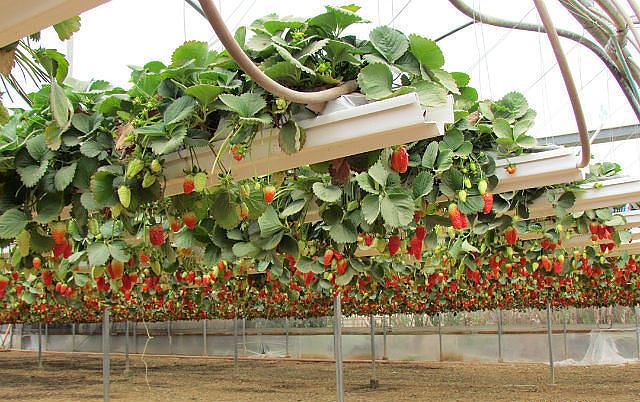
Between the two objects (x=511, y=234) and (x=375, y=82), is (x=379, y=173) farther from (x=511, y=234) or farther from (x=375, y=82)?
(x=511, y=234)

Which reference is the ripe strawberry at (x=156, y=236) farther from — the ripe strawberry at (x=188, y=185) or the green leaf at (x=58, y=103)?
the green leaf at (x=58, y=103)

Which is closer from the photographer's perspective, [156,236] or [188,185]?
[188,185]

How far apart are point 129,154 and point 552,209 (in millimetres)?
2436

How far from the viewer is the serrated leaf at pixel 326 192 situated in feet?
8.79

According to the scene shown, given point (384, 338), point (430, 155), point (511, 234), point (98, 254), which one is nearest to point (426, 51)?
point (430, 155)

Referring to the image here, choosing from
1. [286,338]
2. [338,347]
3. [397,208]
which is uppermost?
[397,208]

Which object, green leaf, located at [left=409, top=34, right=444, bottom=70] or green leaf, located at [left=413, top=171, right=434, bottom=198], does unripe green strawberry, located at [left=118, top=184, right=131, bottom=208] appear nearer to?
green leaf, located at [left=409, top=34, right=444, bottom=70]

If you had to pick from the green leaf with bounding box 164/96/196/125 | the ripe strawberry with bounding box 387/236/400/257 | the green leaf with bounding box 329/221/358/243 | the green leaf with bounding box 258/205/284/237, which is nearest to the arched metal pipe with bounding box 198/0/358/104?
the green leaf with bounding box 164/96/196/125

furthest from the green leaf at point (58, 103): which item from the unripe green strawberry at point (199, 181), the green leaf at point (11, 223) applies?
the green leaf at point (11, 223)

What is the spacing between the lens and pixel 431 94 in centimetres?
195

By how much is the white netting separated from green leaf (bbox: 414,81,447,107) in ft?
51.9

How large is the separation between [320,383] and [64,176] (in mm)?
11113

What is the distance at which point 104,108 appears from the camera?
7.45 ft

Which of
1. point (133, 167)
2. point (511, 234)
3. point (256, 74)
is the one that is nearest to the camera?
point (256, 74)
